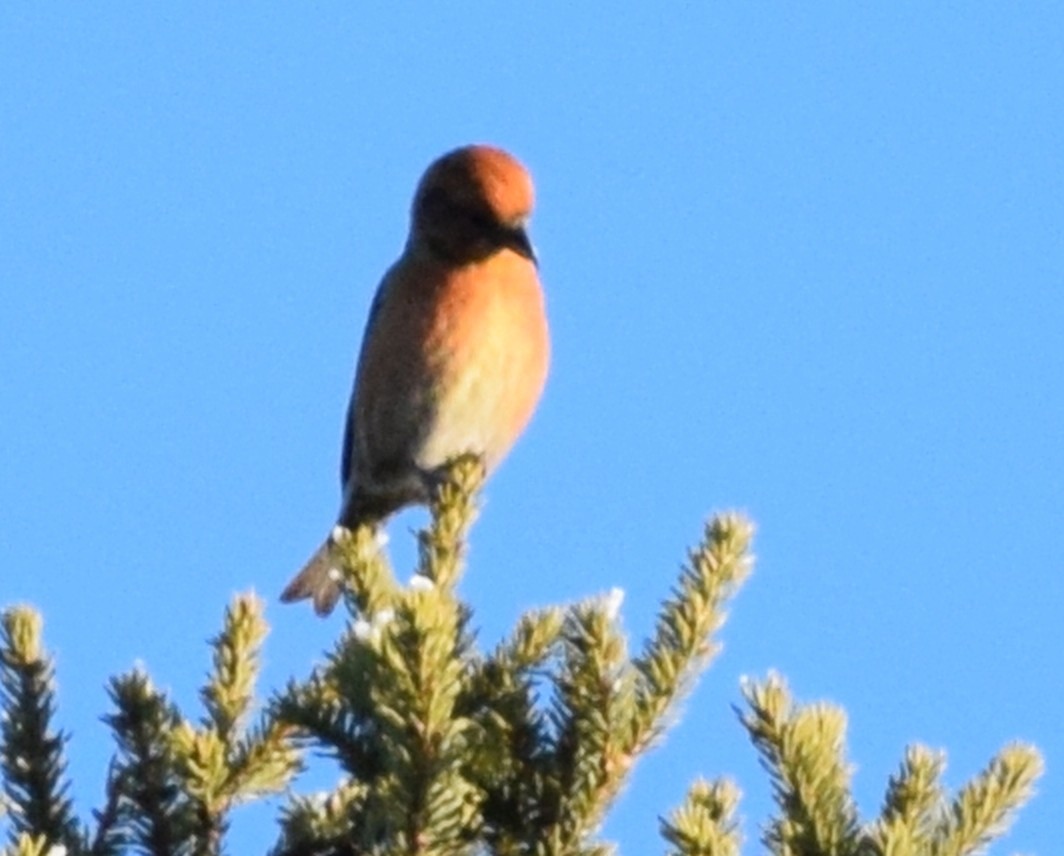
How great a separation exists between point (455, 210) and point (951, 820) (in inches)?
151

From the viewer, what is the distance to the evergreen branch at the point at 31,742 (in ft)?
8.76

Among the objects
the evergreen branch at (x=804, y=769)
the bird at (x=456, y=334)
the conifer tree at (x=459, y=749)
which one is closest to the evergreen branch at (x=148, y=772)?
the conifer tree at (x=459, y=749)

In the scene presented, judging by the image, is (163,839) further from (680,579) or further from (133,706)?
(680,579)

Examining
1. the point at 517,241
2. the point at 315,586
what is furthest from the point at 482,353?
the point at 315,586

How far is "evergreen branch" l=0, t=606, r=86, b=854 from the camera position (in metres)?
2.67

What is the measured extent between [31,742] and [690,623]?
2.84ft

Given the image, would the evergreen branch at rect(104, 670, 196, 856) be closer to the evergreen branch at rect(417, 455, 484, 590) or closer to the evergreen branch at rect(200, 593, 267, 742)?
the evergreen branch at rect(200, 593, 267, 742)

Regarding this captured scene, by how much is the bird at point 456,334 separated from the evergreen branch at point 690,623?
10.3 ft

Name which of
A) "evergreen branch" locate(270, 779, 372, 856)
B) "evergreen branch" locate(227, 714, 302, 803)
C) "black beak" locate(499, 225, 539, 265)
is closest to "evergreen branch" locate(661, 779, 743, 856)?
"evergreen branch" locate(270, 779, 372, 856)

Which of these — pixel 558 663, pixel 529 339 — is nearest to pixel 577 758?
pixel 558 663

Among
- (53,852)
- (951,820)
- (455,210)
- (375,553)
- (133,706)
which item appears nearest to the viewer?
(53,852)

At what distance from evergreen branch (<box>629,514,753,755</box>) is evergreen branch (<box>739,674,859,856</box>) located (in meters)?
0.12

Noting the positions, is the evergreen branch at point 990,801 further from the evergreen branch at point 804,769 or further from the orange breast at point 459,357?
the orange breast at point 459,357

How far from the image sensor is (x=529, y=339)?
618 cm
